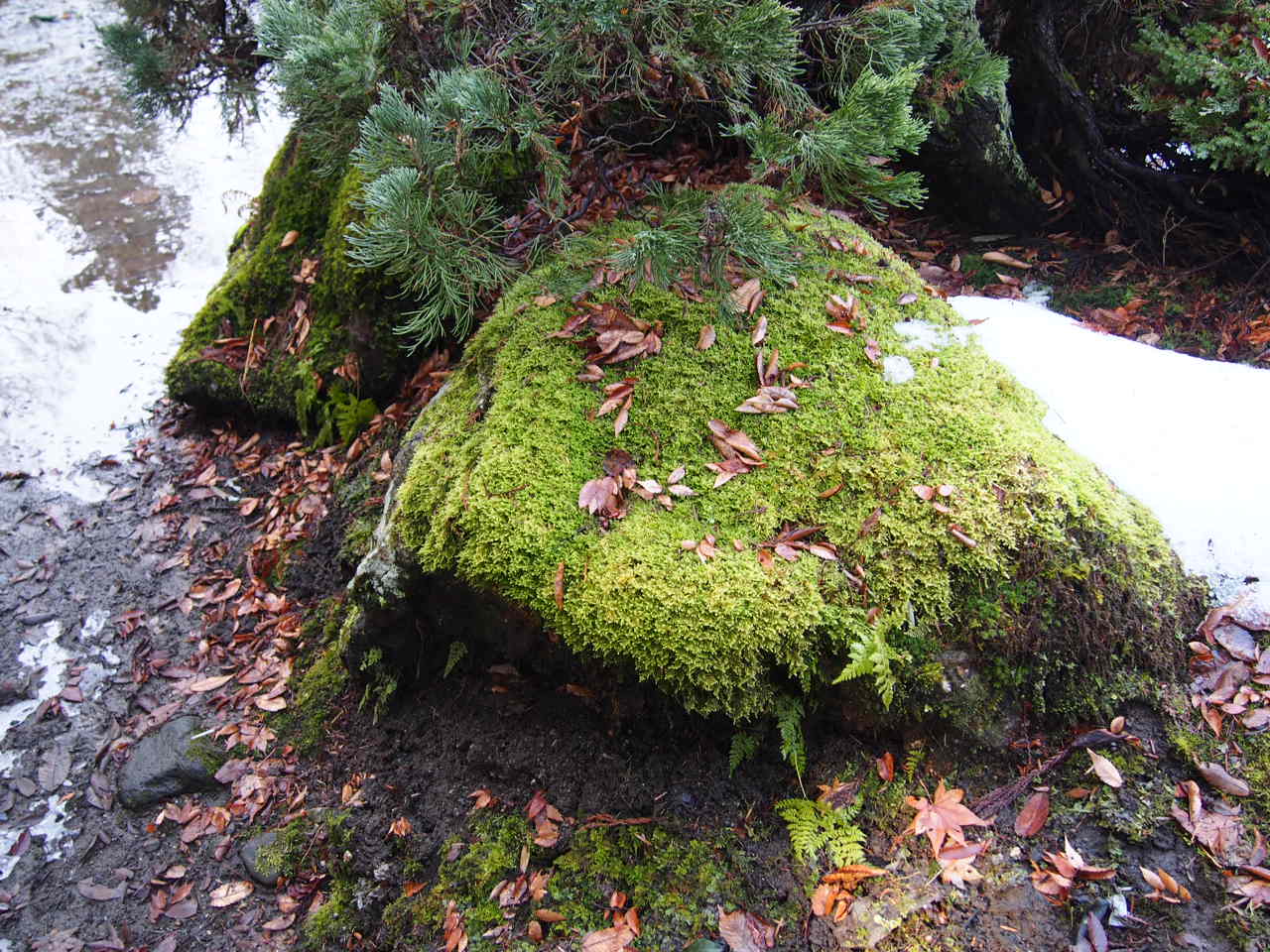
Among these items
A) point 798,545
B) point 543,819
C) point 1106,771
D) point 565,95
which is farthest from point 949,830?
point 565,95

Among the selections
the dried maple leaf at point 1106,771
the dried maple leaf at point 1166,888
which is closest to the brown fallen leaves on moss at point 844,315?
the dried maple leaf at point 1106,771

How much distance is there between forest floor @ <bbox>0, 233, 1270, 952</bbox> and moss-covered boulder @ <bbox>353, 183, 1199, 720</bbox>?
28 centimetres

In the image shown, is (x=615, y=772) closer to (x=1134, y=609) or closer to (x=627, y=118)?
(x=1134, y=609)

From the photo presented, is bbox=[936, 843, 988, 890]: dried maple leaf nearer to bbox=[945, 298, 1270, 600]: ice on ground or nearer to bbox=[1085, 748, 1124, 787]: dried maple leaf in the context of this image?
bbox=[1085, 748, 1124, 787]: dried maple leaf

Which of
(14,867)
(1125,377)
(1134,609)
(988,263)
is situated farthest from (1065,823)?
(14,867)

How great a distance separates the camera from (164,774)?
12.3ft

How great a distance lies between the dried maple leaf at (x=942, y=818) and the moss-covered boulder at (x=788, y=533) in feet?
1.09

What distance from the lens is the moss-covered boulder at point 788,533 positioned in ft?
8.98

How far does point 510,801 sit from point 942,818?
5.26 ft

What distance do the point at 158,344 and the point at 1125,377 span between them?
22.5ft

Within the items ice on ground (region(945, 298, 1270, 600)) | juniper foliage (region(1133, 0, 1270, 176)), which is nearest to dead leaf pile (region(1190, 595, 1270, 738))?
ice on ground (region(945, 298, 1270, 600))

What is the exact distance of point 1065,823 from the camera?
8.69 ft

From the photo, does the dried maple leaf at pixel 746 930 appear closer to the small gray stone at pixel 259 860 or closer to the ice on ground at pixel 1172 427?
the small gray stone at pixel 259 860

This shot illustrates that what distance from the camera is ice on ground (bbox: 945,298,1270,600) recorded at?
3.17 metres
